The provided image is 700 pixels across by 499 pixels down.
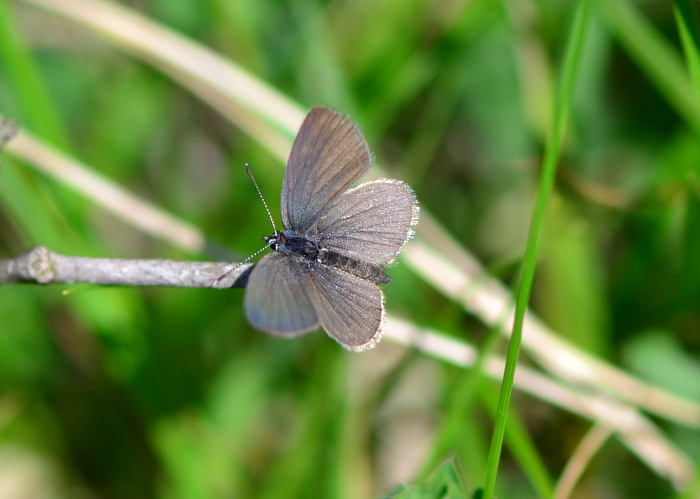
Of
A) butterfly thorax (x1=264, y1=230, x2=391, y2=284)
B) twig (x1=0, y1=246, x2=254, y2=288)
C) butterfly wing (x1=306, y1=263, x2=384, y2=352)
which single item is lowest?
twig (x1=0, y1=246, x2=254, y2=288)

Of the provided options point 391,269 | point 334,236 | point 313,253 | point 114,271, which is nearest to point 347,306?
point 313,253

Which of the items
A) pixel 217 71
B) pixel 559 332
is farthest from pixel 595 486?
pixel 217 71

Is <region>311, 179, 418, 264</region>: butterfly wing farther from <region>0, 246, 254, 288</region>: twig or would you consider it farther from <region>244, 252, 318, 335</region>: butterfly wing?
<region>0, 246, 254, 288</region>: twig

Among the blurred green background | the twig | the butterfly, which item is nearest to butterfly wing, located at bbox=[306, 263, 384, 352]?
the butterfly

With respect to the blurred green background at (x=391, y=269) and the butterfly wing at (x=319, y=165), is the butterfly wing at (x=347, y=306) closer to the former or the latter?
the butterfly wing at (x=319, y=165)

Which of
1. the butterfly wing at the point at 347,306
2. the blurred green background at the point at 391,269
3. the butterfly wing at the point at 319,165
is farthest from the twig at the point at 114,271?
the blurred green background at the point at 391,269
